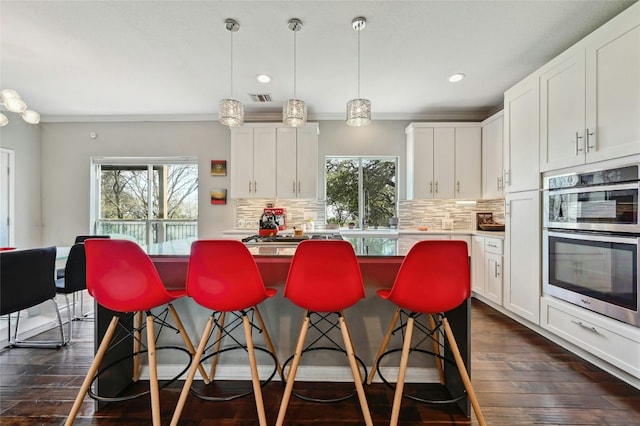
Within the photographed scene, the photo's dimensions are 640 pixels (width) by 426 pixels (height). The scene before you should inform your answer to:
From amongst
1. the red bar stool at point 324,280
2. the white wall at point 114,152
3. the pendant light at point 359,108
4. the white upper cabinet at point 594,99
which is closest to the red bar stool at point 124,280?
the red bar stool at point 324,280

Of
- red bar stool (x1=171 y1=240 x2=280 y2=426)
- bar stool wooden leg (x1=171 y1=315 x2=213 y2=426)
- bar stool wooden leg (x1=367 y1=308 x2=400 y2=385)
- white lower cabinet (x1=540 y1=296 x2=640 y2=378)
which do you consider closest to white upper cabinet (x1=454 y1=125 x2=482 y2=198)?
white lower cabinet (x1=540 y1=296 x2=640 y2=378)

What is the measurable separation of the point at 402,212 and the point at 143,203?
4139 mm

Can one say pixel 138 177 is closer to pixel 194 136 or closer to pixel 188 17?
pixel 194 136

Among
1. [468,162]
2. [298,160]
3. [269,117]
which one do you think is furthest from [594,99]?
[269,117]

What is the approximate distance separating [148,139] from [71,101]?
3.25ft

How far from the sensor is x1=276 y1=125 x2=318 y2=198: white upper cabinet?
416 centimetres

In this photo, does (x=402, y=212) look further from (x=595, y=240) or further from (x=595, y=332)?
(x=595, y=332)

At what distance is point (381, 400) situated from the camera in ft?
5.79

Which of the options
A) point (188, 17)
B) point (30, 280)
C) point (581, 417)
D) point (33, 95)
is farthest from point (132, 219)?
point (581, 417)

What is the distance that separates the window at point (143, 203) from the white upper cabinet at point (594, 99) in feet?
15.1

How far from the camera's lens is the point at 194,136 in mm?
4586

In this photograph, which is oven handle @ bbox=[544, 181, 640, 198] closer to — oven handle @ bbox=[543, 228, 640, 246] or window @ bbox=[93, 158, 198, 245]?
oven handle @ bbox=[543, 228, 640, 246]

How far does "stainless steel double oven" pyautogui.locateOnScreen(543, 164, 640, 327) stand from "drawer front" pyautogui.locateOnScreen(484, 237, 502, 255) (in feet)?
2.14

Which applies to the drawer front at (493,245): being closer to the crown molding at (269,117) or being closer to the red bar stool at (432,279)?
the crown molding at (269,117)
